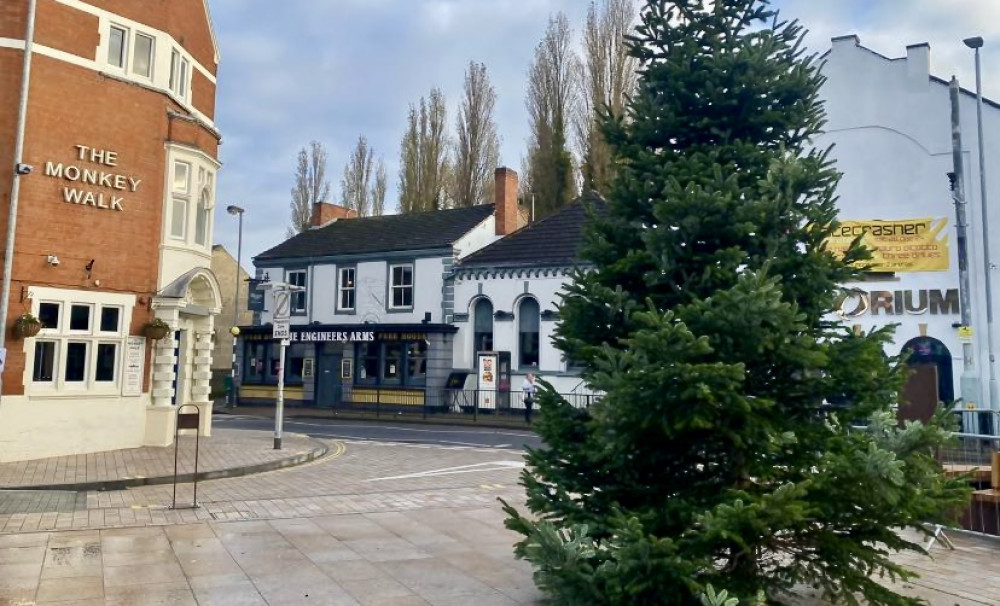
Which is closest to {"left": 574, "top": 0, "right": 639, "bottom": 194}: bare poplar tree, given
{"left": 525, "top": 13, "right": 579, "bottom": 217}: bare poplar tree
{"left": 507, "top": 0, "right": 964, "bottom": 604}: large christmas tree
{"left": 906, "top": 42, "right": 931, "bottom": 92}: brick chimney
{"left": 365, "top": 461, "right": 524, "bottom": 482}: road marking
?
{"left": 525, "top": 13, "right": 579, "bottom": 217}: bare poplar tree

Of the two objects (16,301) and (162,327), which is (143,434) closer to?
(162,327)

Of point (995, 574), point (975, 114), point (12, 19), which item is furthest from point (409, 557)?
point (975, 114)

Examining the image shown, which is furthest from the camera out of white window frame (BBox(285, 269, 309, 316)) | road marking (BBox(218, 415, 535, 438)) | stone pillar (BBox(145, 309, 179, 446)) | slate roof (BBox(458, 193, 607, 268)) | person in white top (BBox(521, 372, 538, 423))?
white window frame (BBox(285, 269, 309, 316))

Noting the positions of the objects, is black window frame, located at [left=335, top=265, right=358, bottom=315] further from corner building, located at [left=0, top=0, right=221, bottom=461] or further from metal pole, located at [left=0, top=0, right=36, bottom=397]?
metal pole, located at [left=0, top=0, right=36, bottom=397]

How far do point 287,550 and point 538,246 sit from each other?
77.8 ft

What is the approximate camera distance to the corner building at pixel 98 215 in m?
14.3

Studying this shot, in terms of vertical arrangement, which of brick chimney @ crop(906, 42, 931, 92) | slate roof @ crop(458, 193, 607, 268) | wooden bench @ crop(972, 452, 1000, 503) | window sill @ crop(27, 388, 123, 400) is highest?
brick chimney @ crop(906, 42, 931, 92)

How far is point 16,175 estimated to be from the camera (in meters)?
13.7

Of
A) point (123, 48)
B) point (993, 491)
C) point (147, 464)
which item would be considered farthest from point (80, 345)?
point (993, 491)

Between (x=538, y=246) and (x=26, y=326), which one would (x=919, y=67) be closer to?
(x=538, y=246)

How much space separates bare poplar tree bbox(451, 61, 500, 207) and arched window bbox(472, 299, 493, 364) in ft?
45.2

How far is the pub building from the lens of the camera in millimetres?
32594

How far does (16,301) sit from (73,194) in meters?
2.38

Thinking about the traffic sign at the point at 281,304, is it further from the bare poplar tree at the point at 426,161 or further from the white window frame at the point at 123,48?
the bare poplar tree at the point at 426,161
